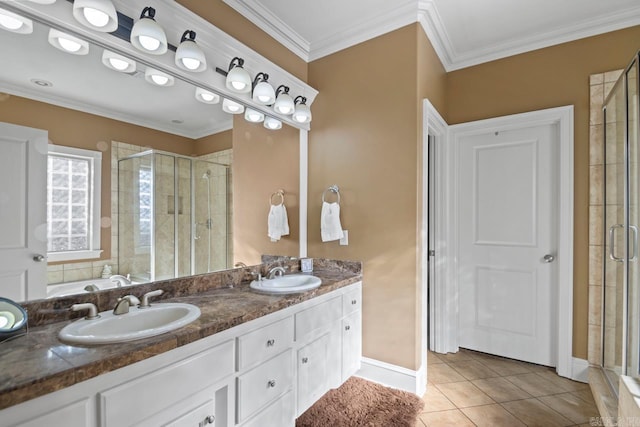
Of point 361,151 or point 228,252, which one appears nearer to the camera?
point 228,252

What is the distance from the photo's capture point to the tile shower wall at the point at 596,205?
2219 mm

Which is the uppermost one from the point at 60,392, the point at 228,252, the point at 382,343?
the point at 228,252

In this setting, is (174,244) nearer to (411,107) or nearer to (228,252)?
(228,252)

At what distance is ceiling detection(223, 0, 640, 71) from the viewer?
2.08 metres

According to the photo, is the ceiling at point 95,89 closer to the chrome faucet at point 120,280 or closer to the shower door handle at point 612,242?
the chrome faucet at point 120,280

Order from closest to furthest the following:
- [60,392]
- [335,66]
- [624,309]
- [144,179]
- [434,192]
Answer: [60,392]
[144,179]
[624,309]
[335,66]
[434,192]

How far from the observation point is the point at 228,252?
6.24 feet

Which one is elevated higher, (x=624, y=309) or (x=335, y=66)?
(x=335, y=66)

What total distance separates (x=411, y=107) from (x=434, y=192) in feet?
2.95

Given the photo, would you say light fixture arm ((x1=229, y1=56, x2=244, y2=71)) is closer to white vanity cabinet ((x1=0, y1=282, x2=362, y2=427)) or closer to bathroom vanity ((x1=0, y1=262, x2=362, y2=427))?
bathroom vanity ((x1=0, y1=262, x2=362, y2=427))

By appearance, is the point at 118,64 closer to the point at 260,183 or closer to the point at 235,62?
the point at 235,62

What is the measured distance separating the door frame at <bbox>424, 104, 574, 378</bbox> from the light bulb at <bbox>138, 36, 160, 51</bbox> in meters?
1.73

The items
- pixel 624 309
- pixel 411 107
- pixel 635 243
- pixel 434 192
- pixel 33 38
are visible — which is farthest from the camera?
pixel 434 192

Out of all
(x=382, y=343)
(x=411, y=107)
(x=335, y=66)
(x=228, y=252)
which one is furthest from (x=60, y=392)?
(x=335, y=66)
